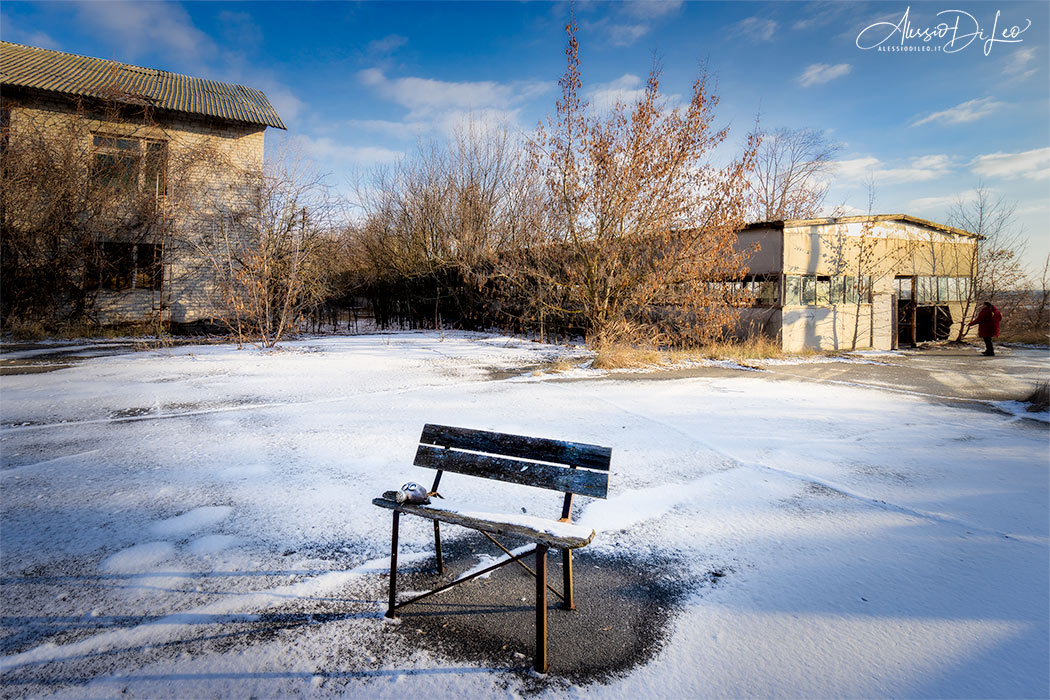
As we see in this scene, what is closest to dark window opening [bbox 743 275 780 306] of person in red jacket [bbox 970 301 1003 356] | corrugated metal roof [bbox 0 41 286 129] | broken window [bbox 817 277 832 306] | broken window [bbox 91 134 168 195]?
broken window [bbox 817 277 832 306]

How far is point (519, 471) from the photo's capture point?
319 centimetres

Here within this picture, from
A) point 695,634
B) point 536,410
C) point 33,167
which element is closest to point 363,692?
point 695,634

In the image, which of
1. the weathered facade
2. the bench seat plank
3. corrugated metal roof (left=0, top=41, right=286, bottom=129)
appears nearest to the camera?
the bench seat plank

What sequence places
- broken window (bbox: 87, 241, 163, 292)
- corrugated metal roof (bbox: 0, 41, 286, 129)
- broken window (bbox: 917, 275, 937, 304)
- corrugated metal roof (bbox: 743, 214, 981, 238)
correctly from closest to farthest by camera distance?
corrugated metal roof (bbox: 743, 214, 981, 238) → broken window (bbox: 87, 241, 163, 292) → corrugated metal roof (bbox: 0, 41, 286, 129) → broken window (bbox: 917, 275, 937, 304)

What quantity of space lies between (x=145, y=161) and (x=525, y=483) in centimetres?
2199

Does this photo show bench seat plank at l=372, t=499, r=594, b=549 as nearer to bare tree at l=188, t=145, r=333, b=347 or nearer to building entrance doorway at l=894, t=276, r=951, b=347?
bare tree at l=188, t=145, r=333, b=347

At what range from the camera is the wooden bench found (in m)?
2.51

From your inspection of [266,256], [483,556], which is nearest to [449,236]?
[266,256]

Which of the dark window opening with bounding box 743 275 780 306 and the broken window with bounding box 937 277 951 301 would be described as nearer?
the dark window opening with bounding box 743 275 780 306

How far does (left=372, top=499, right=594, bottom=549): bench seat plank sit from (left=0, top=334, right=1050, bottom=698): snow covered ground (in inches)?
24.8

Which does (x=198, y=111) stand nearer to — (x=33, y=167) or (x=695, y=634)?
(x=33, y=167)

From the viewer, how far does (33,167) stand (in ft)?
54.3

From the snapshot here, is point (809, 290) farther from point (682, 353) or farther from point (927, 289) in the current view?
point (927, 289)

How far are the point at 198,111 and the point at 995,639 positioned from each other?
24.2 metres
